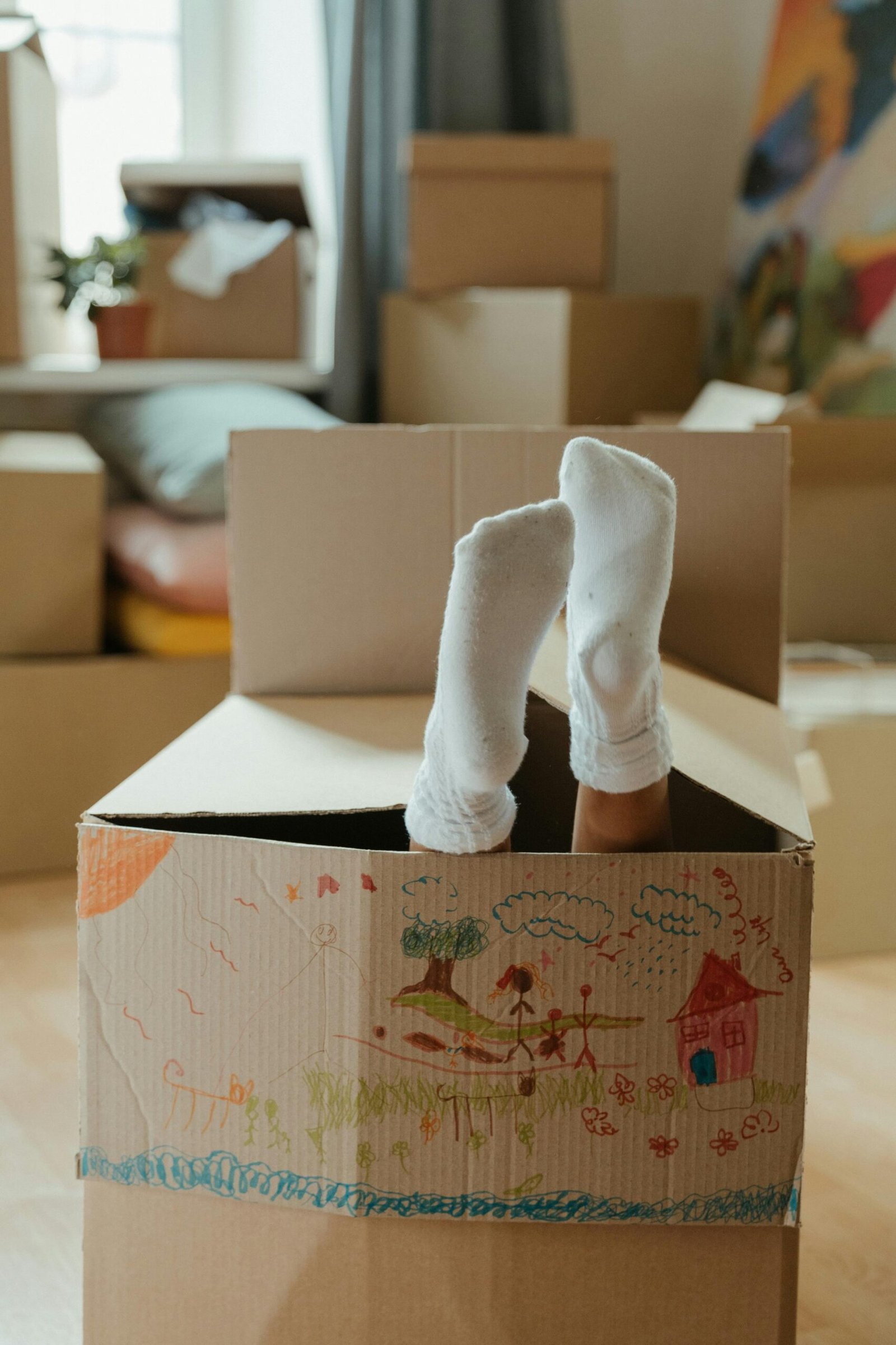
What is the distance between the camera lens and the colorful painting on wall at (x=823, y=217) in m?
1.88

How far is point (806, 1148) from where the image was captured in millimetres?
1155

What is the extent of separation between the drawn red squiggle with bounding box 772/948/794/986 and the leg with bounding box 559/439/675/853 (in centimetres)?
8

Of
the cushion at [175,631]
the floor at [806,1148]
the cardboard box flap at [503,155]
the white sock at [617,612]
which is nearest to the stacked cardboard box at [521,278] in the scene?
the cardboard box flap at [503,155]

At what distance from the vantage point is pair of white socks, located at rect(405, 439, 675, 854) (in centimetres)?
63

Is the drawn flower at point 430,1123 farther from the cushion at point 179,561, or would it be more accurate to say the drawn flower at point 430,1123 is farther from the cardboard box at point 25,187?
the cardboard box at point 25,187

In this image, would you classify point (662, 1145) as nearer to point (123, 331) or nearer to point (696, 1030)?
point (696, 1030)

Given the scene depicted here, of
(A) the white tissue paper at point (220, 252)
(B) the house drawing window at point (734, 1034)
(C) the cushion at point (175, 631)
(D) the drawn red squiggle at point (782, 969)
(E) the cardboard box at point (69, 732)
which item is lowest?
(E) the cardboard box at point (69, 732)

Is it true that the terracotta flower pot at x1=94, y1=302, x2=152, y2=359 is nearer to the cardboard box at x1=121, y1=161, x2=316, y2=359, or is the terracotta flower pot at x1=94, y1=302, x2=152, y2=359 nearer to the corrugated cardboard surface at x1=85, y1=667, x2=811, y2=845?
the cardboard box at x1=121, y1=161, x2=316, y2=359

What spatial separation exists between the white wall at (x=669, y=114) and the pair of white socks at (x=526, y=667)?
184 centimetres

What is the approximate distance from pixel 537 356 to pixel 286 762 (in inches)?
49.8

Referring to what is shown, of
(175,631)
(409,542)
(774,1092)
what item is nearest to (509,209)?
(175,631)

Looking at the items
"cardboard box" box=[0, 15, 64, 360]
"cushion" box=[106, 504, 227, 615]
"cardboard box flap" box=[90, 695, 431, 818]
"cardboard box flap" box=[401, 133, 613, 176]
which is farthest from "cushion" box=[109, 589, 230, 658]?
"cardboard box flap" box=[90, 695, 431, 818]

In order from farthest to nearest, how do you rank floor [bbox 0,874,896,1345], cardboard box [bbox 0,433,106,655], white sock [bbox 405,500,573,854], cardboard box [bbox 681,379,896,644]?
cardboard box [bbox 0,433,106,655]
cardboard box [bbox 681,379,896,644]
floor [bbox 0,874,896,1345]
white sock [bbox 405,500,573,854]

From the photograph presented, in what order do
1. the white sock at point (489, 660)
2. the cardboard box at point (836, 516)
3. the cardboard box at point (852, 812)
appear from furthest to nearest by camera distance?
1. the cardboard box at point (836, 516)
2. the cardboard box at point (852, 812)
3. the white sock at point (489, 660)
